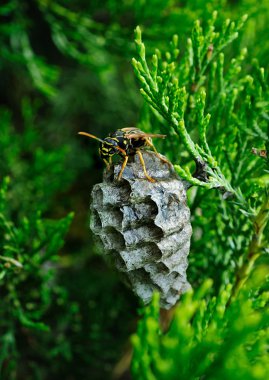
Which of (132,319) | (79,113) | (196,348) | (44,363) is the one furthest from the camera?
(79,113)

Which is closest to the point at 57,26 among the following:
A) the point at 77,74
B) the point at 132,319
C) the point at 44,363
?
the point at 77,74

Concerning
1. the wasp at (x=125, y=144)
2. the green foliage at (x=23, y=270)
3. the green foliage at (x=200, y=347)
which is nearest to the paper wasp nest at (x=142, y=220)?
the wasp at (x=125, y=144)

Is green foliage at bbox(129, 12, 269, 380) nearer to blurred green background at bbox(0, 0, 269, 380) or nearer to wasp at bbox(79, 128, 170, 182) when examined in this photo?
wasp at bbox(79, 128, 170, 182)

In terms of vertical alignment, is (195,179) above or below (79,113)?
below

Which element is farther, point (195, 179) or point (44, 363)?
point (44, 363)

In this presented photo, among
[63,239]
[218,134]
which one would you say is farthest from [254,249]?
[63,239]

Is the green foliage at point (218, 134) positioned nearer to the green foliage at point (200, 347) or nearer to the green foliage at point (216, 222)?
the green foliage at point (216, 222)

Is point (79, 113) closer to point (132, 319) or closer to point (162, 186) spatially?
point (132, 319)

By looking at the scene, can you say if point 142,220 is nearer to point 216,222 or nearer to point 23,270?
point 216,222

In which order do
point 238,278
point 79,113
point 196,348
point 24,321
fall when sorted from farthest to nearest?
point 79,113 → point 24,321 → point 238,278 → point 196,348

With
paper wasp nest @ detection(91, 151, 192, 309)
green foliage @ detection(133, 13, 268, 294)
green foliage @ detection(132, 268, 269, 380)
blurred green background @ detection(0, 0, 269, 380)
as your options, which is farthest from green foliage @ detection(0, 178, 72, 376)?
green foliage @ detection(132, 268, 269, 380)
